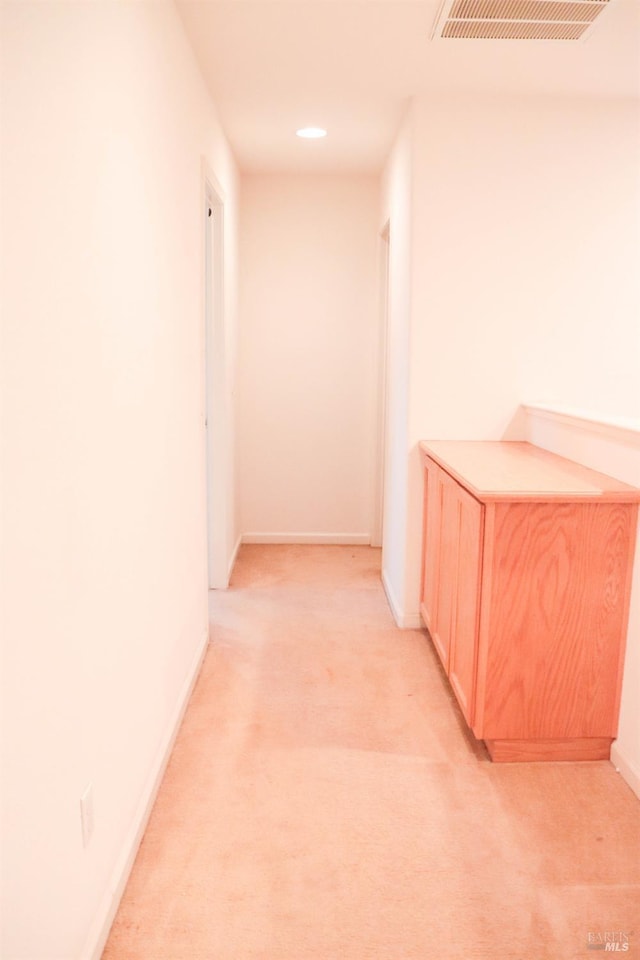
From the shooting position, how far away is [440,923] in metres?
1.66

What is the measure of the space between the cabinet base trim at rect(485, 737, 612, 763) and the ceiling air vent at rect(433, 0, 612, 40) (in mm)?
2340

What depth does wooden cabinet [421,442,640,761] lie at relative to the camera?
2.18 m

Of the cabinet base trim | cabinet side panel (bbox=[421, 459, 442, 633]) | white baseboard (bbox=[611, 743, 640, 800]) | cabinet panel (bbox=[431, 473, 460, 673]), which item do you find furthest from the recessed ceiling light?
Answer: white baseboard (bbox=[611, 743, 640, 800])

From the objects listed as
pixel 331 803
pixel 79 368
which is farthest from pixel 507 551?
pixel 79 368

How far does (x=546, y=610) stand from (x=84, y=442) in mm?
1502

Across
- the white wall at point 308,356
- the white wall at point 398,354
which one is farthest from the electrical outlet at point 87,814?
the white wall at point 308,356

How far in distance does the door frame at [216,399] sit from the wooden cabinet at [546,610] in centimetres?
182

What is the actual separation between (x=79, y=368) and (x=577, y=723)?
187 centimetres

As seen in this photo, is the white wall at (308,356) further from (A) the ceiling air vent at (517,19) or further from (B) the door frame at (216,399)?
(A) the ceiling air vent at (517,19)

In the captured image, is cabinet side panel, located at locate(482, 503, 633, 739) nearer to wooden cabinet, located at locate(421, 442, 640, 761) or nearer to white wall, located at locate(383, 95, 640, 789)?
wooden cabinet, located at locate(421, 442, 640, 761)

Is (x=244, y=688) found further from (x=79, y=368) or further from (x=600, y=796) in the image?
(x=79, y=368)

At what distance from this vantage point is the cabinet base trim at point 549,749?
2320 millimetres

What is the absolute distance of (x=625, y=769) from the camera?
224 centimetres

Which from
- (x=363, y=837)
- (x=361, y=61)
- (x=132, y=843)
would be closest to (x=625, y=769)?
(x=363, y=837)
